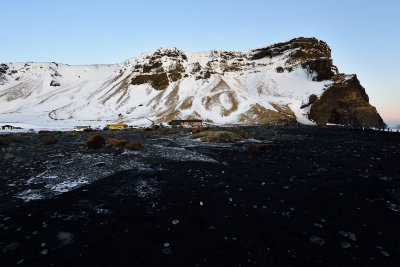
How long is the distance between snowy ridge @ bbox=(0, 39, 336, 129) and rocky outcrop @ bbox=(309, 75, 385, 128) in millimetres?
6848

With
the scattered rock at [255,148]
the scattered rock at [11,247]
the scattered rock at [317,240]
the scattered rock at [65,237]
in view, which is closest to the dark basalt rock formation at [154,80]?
the scattered rock at [255,148]

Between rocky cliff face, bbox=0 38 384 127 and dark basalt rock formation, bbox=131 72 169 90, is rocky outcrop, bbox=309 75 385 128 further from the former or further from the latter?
dark basalt rock formation, bbox=131 72 169 90

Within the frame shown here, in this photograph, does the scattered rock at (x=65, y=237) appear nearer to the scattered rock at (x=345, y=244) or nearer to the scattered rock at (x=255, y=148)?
the scattered rock at (x=345, y=244)

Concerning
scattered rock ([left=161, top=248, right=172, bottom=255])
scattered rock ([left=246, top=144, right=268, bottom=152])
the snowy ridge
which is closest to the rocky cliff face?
the snowy ridge

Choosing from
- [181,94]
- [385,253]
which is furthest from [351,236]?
[181,94]

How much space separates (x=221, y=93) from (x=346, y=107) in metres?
72.3

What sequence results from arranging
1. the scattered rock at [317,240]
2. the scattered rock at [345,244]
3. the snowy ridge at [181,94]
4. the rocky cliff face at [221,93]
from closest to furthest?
1. the scattered rock at [345,244]
2. the scattered rock at [317,240]
3. the rocky cliff face at [221,93]
4. the snowy ridge at [181,94]

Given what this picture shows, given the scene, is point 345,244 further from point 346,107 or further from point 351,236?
point 346,107

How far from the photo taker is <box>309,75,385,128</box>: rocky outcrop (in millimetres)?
106562

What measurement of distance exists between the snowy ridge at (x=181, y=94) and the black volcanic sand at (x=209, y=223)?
10646cm

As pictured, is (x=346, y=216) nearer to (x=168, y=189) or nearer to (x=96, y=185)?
(x=168, y=189)

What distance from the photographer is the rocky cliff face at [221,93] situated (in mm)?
119438

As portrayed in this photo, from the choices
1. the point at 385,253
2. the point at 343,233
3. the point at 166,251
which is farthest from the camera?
the point at 343,233

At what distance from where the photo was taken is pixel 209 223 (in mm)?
5758
